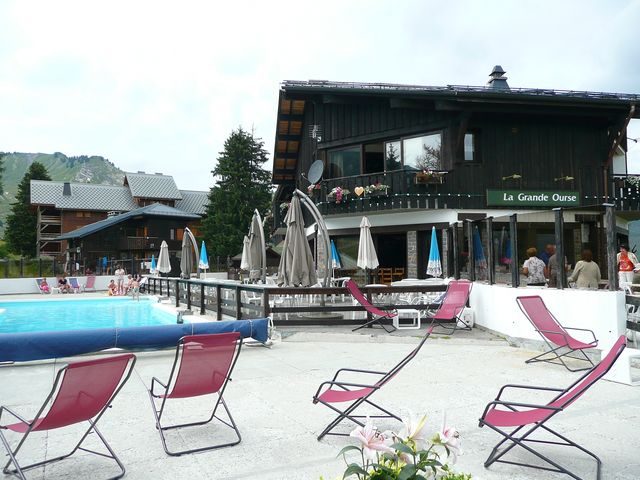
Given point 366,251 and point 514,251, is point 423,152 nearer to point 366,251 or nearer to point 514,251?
point 366,251

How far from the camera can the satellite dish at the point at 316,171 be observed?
18908mm

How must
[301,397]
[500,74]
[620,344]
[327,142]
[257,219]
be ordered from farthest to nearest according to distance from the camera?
[500,74] < [327,142] < [257,219] < [301,397] < [620,344]

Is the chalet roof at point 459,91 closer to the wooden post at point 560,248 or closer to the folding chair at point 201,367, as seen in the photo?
the wooden post at point 560,248

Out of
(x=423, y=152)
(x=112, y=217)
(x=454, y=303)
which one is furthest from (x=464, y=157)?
(x=112, y=217)

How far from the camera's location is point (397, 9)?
1198 cm

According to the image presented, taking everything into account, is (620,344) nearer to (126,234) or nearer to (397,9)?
(397,9)

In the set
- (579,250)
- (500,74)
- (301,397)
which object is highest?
(500,74)

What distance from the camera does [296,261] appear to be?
10.5 m

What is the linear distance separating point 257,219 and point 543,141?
957 centimetres

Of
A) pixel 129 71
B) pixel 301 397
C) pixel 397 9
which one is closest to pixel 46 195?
pixel 129 71

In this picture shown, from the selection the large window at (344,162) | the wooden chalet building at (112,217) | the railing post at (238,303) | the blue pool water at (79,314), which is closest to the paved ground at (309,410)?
the railing post at (238,303)

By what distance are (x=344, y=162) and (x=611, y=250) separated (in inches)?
508

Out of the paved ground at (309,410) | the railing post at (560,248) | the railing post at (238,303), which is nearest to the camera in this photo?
the paved ground at (309,410)

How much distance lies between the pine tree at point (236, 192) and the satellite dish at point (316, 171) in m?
22.3
